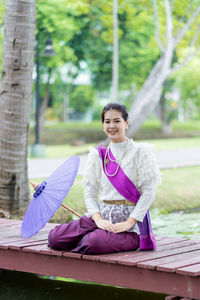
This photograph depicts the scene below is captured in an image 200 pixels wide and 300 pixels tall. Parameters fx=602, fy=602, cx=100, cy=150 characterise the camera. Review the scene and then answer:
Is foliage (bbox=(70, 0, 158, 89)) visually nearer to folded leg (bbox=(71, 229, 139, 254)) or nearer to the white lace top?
the white lace top

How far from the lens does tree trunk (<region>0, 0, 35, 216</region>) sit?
356 inches

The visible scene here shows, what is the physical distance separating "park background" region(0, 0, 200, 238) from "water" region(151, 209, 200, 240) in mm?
19

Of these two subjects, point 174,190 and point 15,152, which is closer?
point 15,152

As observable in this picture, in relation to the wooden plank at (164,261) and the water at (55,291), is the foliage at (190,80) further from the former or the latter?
the wooden plank at (164,261)

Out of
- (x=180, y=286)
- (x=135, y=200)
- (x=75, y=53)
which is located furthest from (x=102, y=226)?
(x=75, y=53)

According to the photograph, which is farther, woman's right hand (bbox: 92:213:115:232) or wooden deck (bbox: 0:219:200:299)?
woman's right hand (bbox: 92:213:115:232)

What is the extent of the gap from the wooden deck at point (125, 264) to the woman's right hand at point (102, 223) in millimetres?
259

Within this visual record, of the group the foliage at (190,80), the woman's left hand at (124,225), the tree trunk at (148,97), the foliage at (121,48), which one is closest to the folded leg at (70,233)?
the woman's left hand at (124,225)

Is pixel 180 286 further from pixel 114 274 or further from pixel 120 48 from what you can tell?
pixel 120 48

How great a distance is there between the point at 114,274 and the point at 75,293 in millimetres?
1369

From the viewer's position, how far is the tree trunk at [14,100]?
9.05 meters

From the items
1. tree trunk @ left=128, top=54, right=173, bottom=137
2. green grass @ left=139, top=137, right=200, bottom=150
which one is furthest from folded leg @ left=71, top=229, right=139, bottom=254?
green grass @ left=139, top=137, right=200, bottom=150

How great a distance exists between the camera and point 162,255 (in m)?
5.59

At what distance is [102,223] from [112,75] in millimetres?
28910
